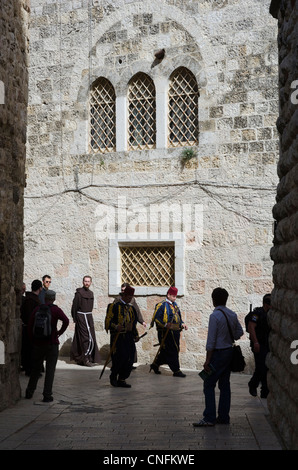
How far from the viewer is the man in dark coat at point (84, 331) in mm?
12820

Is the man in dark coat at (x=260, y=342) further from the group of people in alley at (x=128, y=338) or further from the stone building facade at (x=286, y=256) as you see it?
the stone building facade at (x=286, y=256)

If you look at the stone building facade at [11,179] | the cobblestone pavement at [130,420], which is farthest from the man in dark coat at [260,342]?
the stone building facade at [11,179]

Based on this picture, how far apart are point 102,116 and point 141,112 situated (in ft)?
2.68

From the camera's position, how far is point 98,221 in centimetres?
1356

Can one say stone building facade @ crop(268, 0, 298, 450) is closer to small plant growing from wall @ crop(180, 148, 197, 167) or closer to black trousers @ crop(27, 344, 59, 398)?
black trousers @ crop(27, 344, 59, 398)

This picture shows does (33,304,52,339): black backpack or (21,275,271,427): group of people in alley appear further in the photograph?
(33,304,52,339): black backpack

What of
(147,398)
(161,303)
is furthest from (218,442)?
(161,303)

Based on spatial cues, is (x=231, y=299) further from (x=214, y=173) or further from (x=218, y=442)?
(x=218, y=442)

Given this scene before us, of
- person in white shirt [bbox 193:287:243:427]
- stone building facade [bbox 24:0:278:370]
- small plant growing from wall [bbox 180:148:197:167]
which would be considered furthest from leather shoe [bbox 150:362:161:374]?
person in white shirt [bbox 193:287:243:427]

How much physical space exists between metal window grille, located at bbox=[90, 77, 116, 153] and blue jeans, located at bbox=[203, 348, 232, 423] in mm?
7252

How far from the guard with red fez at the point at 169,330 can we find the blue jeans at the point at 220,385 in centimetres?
425

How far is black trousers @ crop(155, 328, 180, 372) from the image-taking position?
38.4ft

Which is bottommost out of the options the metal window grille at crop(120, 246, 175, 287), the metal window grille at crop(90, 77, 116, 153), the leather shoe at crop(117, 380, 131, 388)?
the leather shoe at crop(117, 380, 131, 388)

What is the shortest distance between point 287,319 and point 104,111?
8.65 meters
